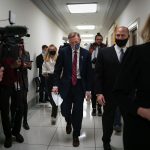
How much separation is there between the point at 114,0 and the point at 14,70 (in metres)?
3.98

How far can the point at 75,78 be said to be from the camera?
3174mm

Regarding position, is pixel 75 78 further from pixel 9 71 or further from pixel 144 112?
pixel 144 112

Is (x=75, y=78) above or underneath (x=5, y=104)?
above

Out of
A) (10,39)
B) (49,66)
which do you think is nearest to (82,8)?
(49,66)

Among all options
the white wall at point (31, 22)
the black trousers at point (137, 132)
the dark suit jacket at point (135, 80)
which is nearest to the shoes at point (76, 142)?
the black trousers at point (137, 132)

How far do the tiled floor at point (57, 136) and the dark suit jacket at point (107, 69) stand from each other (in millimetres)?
824

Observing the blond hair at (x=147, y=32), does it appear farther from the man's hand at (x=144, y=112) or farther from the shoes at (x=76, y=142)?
the shoes at (x=76, y=142)

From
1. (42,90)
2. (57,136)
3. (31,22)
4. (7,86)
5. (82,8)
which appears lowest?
(57,136)

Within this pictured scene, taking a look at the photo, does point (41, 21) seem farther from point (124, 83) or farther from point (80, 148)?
point (124, 83)

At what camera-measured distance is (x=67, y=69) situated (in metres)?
3.21

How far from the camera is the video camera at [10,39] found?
2.88m

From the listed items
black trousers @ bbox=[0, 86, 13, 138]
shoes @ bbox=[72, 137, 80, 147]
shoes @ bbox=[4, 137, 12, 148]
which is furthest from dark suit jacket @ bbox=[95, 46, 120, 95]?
shoes @ bbox=[4, 137, 12, 148]

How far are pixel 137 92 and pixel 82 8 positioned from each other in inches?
248

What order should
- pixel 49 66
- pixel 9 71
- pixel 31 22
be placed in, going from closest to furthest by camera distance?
pixel 9 71 < pixel 49 66 < pixel 31 22
